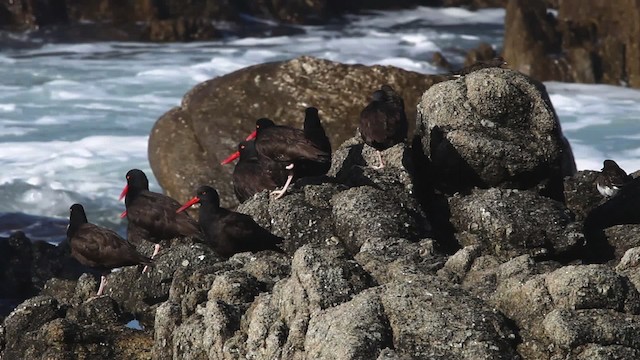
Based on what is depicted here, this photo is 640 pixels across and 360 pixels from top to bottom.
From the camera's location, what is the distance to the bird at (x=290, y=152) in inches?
423

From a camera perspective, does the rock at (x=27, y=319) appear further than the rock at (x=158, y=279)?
No

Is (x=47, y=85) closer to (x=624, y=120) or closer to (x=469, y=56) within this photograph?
(x=469, y=56)

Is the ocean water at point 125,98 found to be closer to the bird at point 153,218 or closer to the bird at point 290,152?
the bird at point 153,218

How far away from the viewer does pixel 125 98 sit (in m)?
29.3

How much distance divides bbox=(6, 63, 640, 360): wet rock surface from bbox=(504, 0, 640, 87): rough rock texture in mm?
18593

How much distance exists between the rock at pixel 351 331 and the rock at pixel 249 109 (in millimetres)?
8657

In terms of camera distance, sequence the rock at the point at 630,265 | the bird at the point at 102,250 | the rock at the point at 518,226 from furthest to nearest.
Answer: the bird at the point at 102,250
the rock at the point at 518,226
the rock at the point at 630,265

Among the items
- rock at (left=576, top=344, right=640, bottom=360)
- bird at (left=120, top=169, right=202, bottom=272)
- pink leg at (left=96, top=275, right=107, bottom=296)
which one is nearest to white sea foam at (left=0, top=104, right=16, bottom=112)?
bird at (left=120, top=169, right=202, bottom=272)

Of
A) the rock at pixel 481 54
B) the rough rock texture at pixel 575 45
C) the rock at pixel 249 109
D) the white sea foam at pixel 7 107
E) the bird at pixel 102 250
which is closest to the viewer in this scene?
the bird at pixel 102 250

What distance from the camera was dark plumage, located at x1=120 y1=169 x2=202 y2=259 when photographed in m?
10.7

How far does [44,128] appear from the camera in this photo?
85.6 ft


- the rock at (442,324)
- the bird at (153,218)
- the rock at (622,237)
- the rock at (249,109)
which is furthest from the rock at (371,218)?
the rock at (249,109)

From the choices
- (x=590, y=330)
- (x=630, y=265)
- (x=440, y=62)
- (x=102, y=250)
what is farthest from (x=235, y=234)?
(x=440, y=62)

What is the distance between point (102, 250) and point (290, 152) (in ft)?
6.03
